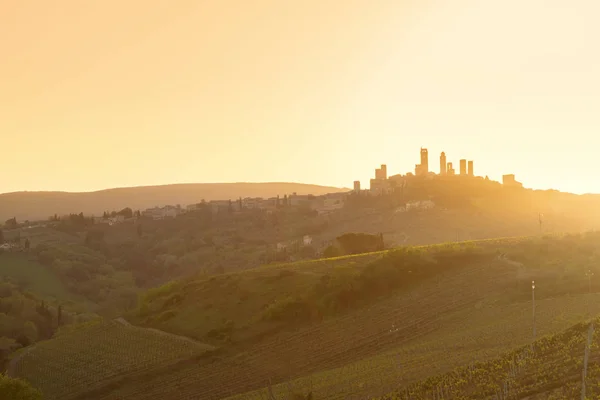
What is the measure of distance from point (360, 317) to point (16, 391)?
2694 centimetres

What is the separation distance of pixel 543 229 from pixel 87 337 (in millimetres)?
81759

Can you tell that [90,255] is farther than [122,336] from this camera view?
Yes

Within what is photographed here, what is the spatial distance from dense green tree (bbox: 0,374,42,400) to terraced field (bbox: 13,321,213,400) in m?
2.73

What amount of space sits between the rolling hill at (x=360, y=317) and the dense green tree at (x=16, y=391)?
3.52m

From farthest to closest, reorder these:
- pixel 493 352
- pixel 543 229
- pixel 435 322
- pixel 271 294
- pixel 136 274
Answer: pixel 136 274 → pixel 543 229 → pixel 271 294 → pixel 435 322 → pixel 493 352

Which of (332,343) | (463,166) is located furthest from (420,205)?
(332,343)

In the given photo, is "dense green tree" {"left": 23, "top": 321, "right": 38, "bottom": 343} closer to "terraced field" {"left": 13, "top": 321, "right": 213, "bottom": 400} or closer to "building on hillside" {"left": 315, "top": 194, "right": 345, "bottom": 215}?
"terraced field" {"left": 13, "top": 321, "right": 213, "bottom": 400}

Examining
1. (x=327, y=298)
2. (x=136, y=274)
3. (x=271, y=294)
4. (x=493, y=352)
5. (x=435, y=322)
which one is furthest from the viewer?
(x=136, y=274)

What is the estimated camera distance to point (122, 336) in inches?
2623

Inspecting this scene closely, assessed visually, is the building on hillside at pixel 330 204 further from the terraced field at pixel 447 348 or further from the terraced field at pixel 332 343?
the terraced field at pixel 447 348

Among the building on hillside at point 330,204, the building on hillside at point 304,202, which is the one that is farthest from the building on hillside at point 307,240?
the building on hillside at point 304,202

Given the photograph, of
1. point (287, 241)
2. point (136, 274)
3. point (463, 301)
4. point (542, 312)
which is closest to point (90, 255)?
point (136, 274)

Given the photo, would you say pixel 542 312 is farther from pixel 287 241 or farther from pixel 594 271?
pixel 287 241

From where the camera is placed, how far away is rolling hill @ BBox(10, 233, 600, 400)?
4522 cm
